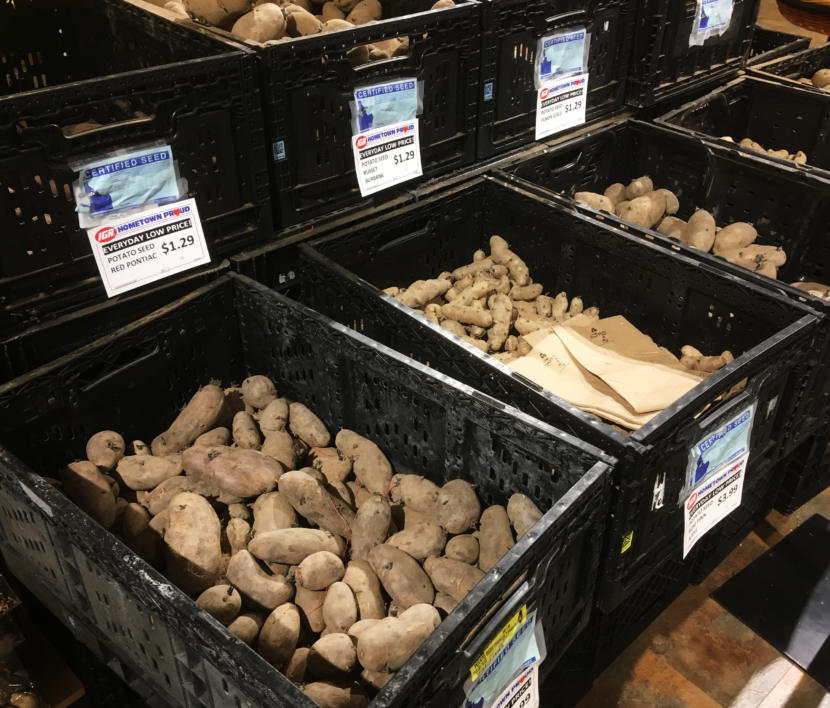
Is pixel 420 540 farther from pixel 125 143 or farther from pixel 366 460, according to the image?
pixel 125 143

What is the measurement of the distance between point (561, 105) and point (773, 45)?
1452 millimetres

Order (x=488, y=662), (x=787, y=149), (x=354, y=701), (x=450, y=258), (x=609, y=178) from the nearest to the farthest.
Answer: (x=488, y=662)
(x=354, y=701)
(x=450, y=258)
(x=609, y=178)
(x=787, y=149)

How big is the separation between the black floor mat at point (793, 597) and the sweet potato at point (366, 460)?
39.1 inches

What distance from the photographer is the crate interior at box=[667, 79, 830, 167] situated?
7.99 feet

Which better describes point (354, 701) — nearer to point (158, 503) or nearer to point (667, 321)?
point (158, 503)

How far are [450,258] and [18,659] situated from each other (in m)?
1.29

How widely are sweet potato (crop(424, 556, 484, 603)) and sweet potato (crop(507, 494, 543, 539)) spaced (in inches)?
3.8

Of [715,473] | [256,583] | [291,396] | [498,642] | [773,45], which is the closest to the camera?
[498,642]

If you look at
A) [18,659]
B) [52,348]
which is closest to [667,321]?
[52,348]

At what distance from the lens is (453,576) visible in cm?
123

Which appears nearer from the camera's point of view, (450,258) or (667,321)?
(667,321)

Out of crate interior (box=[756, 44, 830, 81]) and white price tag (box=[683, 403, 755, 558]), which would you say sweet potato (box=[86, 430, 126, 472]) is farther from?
crate interior (box=[756, 44, 830, 81])

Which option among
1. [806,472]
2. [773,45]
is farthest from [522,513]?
[773,45]

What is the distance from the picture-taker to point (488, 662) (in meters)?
0.95
